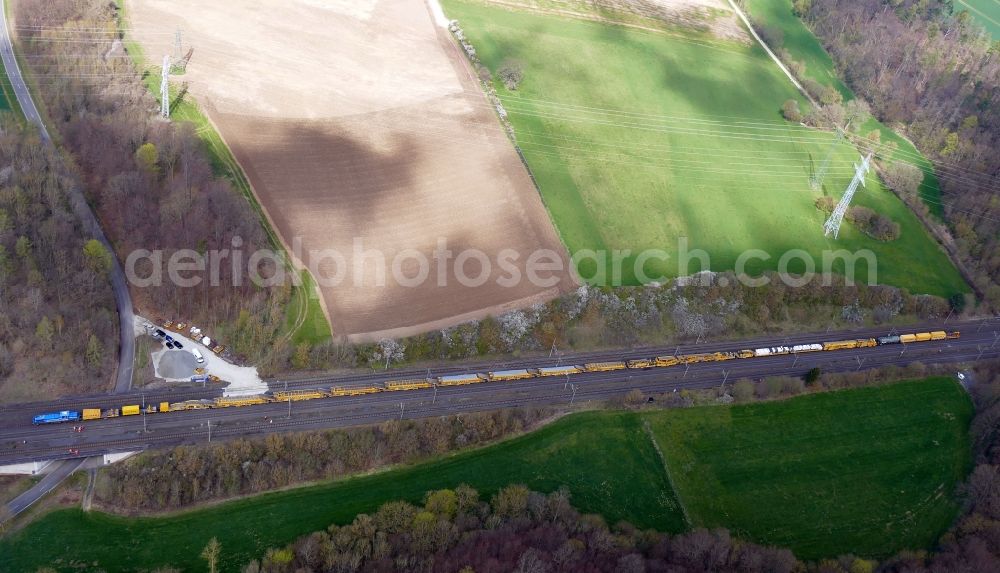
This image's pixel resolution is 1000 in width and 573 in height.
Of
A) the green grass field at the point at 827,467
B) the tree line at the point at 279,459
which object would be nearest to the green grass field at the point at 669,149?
the green grass field at the point at 827,467

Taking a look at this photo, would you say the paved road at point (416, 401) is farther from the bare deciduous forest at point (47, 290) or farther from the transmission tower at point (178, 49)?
the transmission tower at point (178, 49)

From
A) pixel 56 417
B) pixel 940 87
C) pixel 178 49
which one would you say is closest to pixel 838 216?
pixel 940 87

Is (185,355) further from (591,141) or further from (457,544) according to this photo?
(591,141)

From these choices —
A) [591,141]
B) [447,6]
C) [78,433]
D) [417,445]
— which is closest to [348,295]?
[417,445]

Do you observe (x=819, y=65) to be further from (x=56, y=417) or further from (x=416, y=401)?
(x=56, y=417)

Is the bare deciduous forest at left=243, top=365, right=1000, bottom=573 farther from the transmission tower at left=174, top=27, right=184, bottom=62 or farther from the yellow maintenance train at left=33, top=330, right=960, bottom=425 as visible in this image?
the transmission tower at left=174, top=27, right=184, bottom=62

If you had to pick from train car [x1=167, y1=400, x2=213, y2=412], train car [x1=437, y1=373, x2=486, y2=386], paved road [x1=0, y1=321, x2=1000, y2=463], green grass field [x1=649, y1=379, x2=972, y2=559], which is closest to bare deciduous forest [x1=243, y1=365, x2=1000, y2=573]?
green grass field [x1=649, y1=379, x2=972, y2=559]
